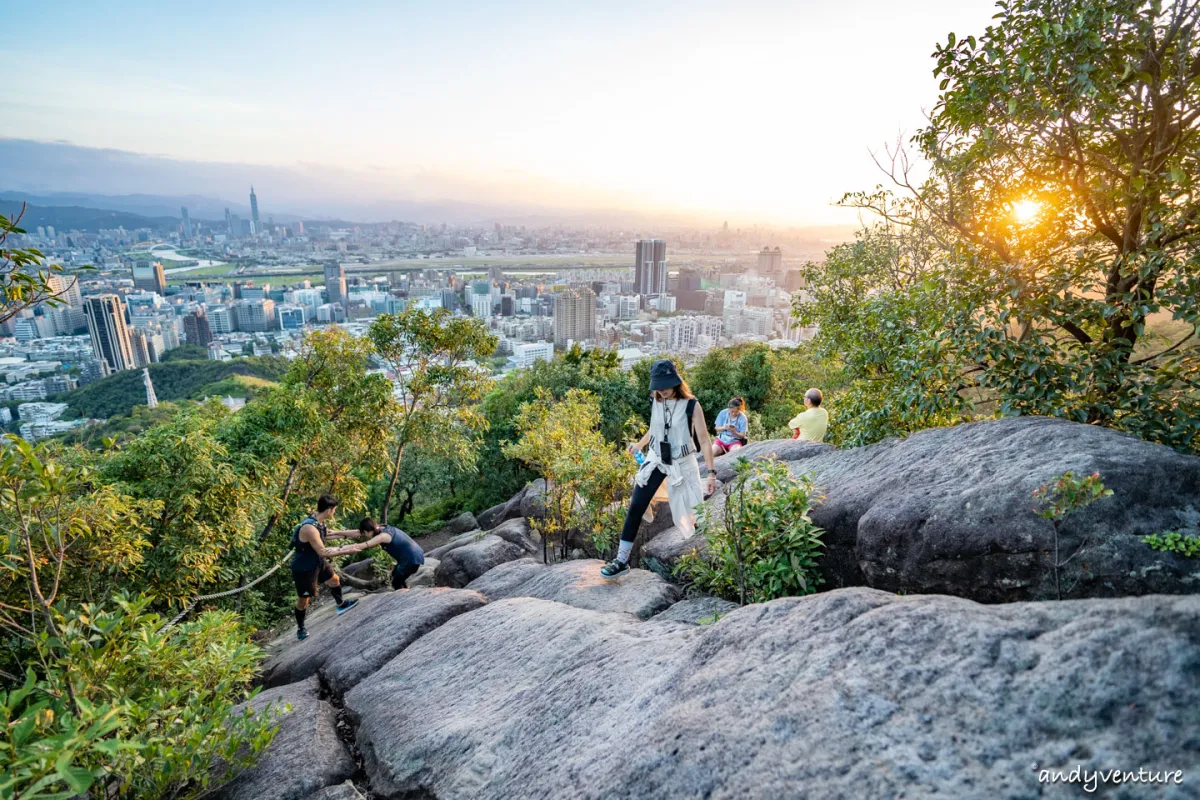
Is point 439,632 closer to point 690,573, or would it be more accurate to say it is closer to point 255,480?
point 690,573

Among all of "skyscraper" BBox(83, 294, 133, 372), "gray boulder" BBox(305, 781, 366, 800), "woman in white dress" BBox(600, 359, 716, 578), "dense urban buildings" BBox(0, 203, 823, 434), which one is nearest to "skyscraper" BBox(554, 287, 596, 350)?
"dense urban buildings" BBox(0, 203, 823, 434)

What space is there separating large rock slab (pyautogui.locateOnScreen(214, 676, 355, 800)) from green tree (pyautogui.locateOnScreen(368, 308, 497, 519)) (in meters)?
7.55

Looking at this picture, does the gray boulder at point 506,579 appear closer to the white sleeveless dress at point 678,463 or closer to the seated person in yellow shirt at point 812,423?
the white sleeveless dress at point 678,463

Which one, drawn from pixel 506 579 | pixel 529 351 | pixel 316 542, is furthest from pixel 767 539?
pixel 529 351

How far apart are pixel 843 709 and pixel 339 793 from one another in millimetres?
3735

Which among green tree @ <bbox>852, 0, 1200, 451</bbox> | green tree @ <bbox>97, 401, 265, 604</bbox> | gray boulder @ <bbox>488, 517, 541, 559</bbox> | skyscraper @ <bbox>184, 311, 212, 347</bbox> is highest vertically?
green tree @ <bbox>852, 0, 1200, 451</bbox>

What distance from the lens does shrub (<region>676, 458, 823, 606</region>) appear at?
4.41m

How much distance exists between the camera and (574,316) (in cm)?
11206

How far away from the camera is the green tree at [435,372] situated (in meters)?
12.2

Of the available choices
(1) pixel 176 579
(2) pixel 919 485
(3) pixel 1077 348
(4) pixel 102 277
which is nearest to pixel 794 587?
(2) pixel 919 485

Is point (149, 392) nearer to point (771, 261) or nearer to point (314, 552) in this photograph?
point (314, 552)

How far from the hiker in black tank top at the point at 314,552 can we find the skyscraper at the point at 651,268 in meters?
159

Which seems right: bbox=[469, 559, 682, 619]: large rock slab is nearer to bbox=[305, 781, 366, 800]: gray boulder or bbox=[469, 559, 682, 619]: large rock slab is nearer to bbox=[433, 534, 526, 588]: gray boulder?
bbox=[433, 534, 526, 588]: gray boulder

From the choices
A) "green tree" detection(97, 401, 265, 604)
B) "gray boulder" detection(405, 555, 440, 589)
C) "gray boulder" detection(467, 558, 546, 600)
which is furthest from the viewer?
"gray boulder" detection(405, 555, 440, 589)
